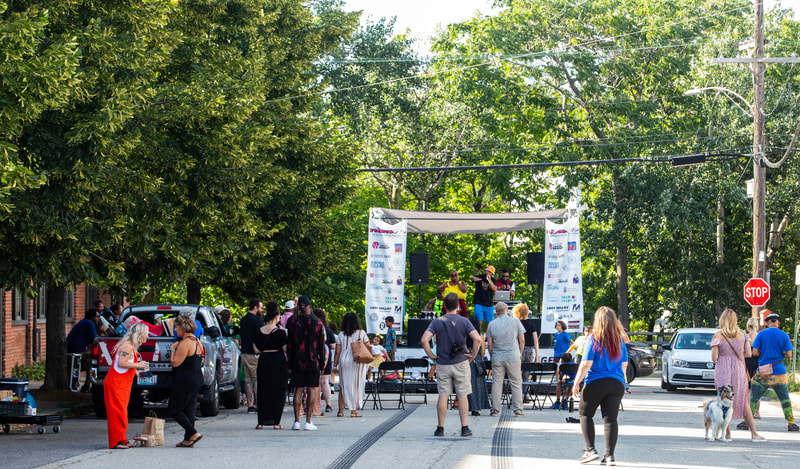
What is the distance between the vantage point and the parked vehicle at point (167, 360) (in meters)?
16.7

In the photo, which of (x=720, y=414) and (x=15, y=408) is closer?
(x=720, y=414)

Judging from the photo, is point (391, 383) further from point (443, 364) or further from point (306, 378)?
point (443, 364)

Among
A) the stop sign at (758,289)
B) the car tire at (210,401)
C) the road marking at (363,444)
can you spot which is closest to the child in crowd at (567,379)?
the road marking at (363,444)

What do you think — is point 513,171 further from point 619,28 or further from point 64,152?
point 64,152

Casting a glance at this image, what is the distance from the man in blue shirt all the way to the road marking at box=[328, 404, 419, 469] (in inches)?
206

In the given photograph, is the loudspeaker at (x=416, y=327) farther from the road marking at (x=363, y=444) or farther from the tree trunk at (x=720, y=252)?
the tree trunk at (x=720, y=252)

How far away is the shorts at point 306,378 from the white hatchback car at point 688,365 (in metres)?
13.2

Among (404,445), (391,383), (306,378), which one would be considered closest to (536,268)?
(391,383)

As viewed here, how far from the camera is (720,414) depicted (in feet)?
43.9

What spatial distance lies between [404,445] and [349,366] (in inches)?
185

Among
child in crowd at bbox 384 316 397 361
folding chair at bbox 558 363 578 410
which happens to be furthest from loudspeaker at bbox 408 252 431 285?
folding chair at bbox 558 363 578 410

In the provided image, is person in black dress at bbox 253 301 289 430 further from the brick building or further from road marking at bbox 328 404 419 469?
the brick building

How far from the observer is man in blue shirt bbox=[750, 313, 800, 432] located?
1515 cm

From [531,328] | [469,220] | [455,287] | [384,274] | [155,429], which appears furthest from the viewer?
[469,220]
